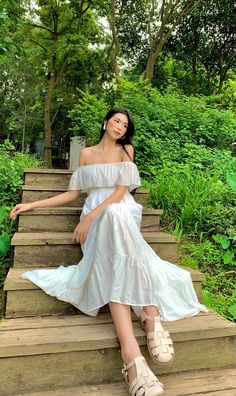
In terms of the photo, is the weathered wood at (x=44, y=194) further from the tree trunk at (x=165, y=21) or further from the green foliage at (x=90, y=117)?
the tree trunk at (x=165, y=21)

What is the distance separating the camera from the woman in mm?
1597

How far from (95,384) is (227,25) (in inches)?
431

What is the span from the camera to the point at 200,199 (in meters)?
2.99

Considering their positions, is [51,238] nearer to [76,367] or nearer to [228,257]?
[76,367]

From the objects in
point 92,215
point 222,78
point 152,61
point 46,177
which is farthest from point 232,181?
point 222,78

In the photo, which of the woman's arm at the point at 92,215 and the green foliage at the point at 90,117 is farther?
the green foliage at the point at 90,117

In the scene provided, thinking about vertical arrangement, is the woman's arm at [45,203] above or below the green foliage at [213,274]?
above

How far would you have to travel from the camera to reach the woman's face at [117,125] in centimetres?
231

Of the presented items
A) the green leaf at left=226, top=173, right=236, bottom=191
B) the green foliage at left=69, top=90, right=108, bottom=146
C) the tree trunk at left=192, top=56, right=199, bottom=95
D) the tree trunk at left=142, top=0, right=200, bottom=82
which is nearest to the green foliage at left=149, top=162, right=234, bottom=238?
the green leaf at left=226, top=173, right=236, bottom=191

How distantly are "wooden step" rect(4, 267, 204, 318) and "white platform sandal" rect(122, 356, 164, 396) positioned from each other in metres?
0.60

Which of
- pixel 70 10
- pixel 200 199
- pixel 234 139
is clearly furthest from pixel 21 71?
pixel 200 199

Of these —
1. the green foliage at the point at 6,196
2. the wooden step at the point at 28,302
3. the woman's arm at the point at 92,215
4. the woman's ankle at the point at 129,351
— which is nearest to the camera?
the woman's ankle at the point at 129,351

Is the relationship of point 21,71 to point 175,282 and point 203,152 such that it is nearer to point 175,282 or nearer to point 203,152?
point 203,152

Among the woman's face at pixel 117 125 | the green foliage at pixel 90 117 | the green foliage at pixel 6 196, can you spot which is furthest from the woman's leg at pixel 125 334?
the green foliage at pixel 90 117
